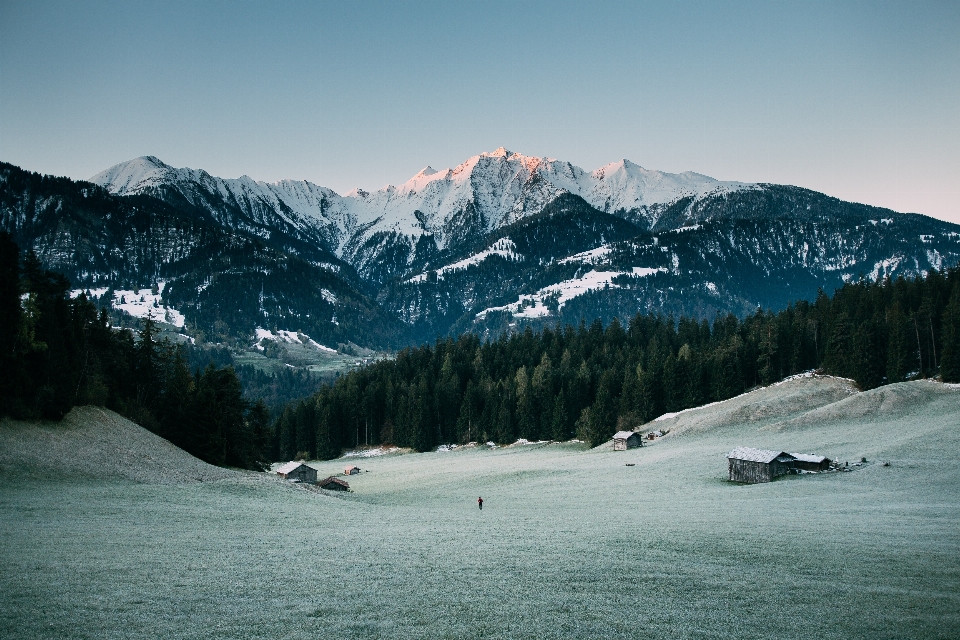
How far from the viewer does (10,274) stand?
192ft

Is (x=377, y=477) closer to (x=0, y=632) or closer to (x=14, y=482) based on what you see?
(x=14, y=482)

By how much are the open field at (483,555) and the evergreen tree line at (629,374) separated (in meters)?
42.3

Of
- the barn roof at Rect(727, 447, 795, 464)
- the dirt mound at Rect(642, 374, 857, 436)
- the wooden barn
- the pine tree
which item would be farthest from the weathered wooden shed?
the pine tree

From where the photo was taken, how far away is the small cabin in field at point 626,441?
318 ft

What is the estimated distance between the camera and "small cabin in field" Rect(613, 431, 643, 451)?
97.1 meters

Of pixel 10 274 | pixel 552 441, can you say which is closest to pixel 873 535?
pixel 10 274

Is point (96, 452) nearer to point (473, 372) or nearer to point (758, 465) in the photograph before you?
point (758, 465)

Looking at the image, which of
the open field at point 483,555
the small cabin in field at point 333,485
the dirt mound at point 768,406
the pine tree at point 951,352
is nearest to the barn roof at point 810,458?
the open field at point 483,555

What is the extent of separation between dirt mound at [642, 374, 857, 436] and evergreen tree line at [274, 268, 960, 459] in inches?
182

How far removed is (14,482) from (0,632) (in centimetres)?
3123

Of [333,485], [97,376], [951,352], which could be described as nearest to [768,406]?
[951,352]

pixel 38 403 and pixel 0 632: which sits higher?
pixel 38 403

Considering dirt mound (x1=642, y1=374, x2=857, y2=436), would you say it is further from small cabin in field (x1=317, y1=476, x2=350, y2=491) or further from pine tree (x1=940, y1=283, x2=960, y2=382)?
small cabin in field (x1=317, y1=476, x2=350, y2=491)

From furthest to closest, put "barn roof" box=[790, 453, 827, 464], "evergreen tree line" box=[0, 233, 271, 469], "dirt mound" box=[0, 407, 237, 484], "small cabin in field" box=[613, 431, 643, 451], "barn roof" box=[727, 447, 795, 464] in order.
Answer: "small cabin in field" box=[613, 431, 643, 451]
"barn roof" box=[727, 447, 795, 464]
"barn roof" box=[790, 453, 827, 464]
"evergreen tree line" box=[0, 233, 271, 469]
"dirt mound" box=[0, 407, 237, 484]
